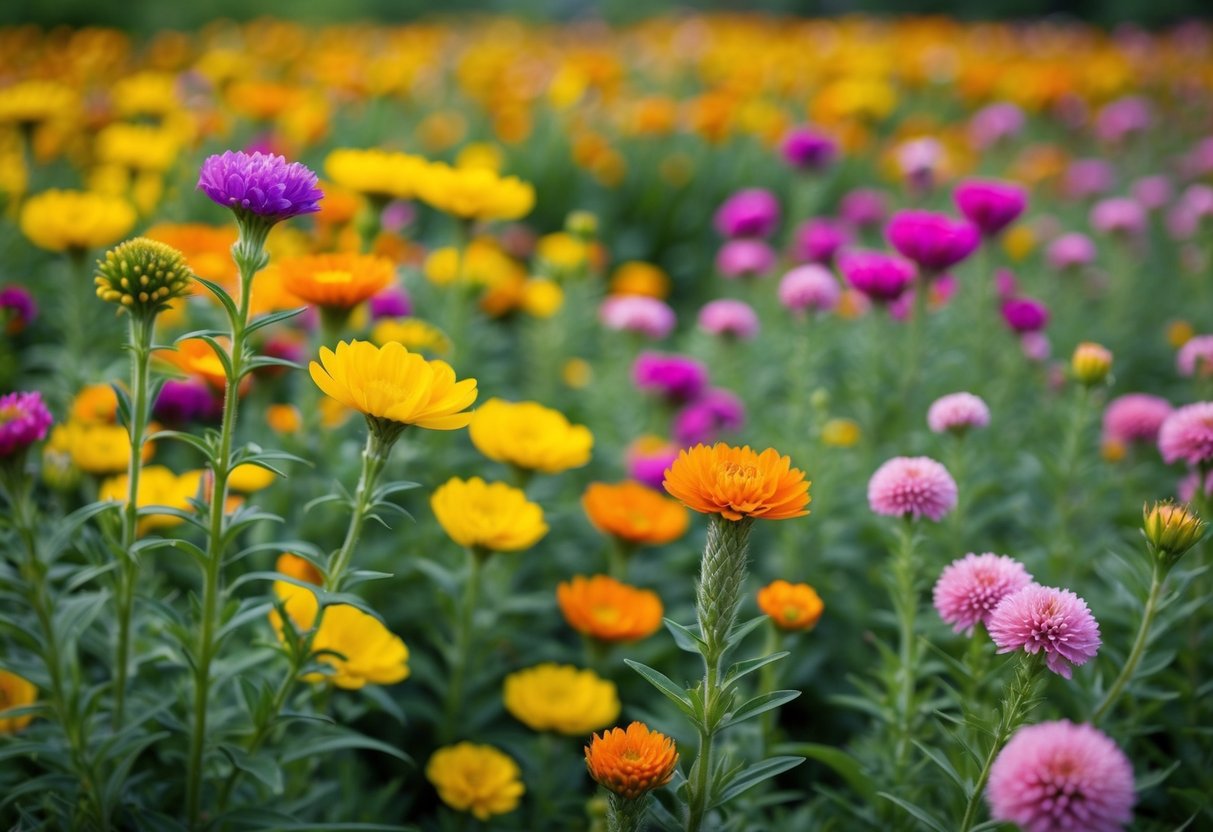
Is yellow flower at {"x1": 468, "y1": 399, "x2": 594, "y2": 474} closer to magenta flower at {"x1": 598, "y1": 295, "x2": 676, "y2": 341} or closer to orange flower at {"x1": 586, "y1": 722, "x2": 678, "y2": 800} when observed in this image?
orange flower at {"x1": 586, "y1": 722, "x2": 678, "y2": 800}

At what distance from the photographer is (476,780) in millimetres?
1813

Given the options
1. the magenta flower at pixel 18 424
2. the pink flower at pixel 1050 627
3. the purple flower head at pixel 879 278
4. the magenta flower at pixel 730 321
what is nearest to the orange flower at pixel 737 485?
the pink flower at pixel 1050 627

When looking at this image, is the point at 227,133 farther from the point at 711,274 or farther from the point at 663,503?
the point at 663,503

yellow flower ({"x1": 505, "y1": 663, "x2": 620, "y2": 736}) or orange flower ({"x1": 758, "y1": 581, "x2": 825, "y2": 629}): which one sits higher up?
orange flower ({"x1": 758, "y1": 581, "x2": 825, "y2": 629})

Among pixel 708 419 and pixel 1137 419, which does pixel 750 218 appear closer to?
pixel 708 419

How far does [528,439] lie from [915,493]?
34.1 inches

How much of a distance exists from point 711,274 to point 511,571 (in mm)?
3241

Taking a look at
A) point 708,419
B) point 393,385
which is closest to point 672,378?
point 708,419

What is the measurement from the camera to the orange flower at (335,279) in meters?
1.75

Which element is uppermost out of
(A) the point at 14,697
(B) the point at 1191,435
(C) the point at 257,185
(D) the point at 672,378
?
(C) the point at 257,185

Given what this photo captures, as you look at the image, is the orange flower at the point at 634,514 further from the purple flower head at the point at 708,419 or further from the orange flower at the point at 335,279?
the orange flower at the point at 335,279

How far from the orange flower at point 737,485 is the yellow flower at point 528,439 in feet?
2.38

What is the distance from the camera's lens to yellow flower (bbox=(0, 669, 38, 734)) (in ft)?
5.66

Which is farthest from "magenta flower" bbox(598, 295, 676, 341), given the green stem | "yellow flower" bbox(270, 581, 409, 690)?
the green stem
